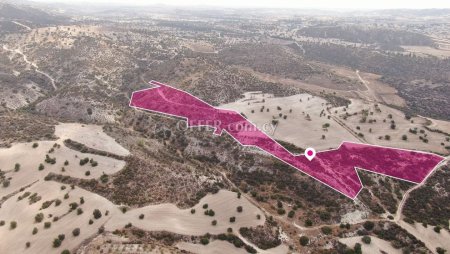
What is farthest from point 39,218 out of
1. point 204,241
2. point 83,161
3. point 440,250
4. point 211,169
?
point 440,250

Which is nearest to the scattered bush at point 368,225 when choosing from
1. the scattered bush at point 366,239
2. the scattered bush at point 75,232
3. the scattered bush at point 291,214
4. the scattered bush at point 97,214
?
the scattered bush at point 366,239

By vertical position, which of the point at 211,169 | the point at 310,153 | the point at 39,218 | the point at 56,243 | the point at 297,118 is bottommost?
the point at 211,169

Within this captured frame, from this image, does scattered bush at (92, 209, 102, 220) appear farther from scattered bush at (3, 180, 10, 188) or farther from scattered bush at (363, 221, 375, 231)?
scattered bush at (363, 221, 375, 231)

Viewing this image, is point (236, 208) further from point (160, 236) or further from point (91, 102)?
point (91, 102)

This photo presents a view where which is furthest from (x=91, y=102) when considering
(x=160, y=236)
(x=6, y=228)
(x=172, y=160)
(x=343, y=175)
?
(x=343, y=175)

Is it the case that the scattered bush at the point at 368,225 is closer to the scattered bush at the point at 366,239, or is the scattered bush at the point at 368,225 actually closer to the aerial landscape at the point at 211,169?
the aerial landscape at the point at 211,169

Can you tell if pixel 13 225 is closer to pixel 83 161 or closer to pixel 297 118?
pixel 83 161
